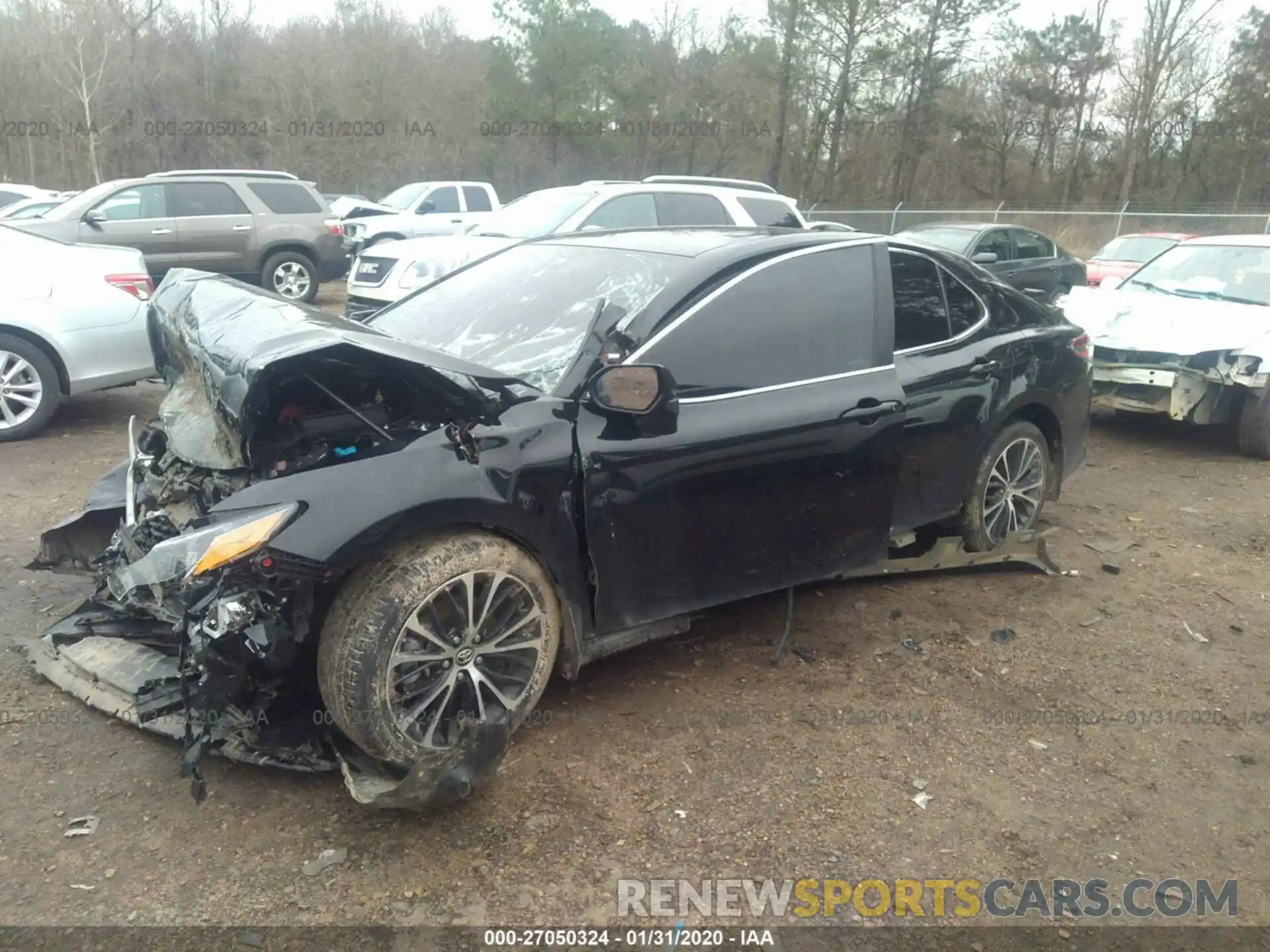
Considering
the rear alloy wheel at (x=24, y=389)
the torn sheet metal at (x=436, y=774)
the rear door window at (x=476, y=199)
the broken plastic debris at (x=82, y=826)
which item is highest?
the rear door window at (x=476, y=199)

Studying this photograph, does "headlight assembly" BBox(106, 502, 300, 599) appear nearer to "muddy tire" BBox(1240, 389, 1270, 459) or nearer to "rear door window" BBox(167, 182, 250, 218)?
"muddy tire" BBox(1240, 389, 1270, 459)

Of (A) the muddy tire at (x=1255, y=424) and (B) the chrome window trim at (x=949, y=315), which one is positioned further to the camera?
(A) the muddy tire at (x=1255, y=424)

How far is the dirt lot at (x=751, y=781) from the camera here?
2.56 m

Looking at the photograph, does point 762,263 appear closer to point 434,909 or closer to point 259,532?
point 259,532

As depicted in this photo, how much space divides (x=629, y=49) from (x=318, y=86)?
1155 cm

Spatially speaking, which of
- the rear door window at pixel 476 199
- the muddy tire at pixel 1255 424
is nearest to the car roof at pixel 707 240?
the muddy tire at pixel 1255 424

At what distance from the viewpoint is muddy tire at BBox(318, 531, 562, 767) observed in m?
2.74

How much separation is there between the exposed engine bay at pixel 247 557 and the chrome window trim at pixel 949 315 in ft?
6.74

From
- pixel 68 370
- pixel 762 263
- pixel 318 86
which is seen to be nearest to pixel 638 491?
pixel 762 263

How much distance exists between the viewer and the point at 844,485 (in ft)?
12.1

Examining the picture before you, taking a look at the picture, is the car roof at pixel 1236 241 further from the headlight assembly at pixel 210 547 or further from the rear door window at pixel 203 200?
the rear door window at pixel 203 200

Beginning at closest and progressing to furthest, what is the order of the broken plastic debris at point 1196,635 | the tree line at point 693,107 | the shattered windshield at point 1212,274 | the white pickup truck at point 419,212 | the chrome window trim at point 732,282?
1. the chrome window trim at point 732,282
2. the broken plastic debris at point 1196,635
3. the shattered windshield at point 1212,274
4. the white pickup truck at point 419,212
5. the tree line at point 693,107

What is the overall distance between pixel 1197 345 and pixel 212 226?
11.2 meters

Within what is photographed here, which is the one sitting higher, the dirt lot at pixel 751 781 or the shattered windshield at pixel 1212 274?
the shattered windshield at pixel 1212 274
